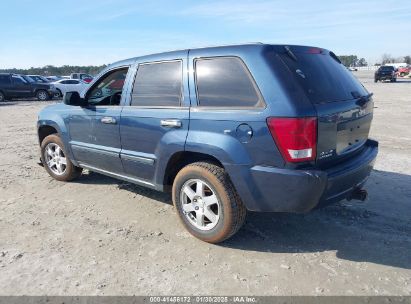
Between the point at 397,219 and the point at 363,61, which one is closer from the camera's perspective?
the point at 397,219

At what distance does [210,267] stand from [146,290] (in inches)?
24.1

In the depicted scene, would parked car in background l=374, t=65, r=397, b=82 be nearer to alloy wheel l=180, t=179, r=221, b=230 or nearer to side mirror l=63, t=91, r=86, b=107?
side mirror l=63, t=91, r=86, b=107

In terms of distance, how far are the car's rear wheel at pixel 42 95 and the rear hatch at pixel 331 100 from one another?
24.1 m

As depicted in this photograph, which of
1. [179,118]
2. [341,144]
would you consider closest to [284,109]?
[341,144]

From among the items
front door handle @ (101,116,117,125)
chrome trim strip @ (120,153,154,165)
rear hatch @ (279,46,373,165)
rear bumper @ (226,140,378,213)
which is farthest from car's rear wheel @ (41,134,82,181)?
rear hatch @ (279,46,373,165)

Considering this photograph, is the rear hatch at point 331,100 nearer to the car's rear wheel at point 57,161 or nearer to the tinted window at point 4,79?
the car's rear wheel at point 57,161

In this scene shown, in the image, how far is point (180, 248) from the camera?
363 centimetres

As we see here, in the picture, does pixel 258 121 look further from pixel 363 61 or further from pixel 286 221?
pixel 363 61

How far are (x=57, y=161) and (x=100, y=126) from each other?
60.4 inches

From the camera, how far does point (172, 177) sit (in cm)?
412

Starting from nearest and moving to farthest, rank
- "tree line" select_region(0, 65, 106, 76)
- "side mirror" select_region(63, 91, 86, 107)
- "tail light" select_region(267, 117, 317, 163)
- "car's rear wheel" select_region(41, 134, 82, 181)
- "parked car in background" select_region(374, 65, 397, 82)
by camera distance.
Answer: "tail light" select_region(267, 117, 317, 163), "side mirror" select_region(63, 91, 86, 107), "car's rear wheel" select_region(41, 134, 82, 181), "parked car in background" select_region(374, 65, 397, 82), "tree line" select_region(0, 65, 106, 76)

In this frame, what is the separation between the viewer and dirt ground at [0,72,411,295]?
119 inches

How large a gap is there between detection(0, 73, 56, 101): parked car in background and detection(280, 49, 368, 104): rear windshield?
940 inches

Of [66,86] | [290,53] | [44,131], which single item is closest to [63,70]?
[66,86]
